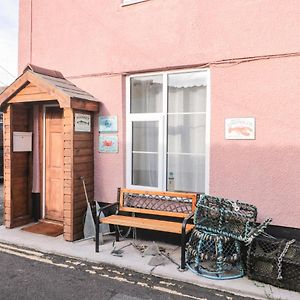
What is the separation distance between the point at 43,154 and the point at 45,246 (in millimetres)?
2129

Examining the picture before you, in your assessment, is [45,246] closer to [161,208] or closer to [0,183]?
[161,208]

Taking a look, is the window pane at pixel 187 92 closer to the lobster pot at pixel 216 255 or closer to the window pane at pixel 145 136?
the window pane at pixel 145 136

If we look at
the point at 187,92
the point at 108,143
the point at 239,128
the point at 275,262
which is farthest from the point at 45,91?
the point at 275,262

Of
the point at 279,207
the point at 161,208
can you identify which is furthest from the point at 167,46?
the point at 279,207

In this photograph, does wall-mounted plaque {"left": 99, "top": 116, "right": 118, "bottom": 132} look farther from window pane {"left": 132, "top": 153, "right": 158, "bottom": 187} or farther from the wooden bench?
the wooden bench

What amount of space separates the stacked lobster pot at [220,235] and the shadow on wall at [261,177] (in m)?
0.25

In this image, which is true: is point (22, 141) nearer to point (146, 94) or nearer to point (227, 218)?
point (146, 94)

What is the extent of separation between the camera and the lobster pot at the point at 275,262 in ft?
12.4

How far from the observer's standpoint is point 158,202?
542cm

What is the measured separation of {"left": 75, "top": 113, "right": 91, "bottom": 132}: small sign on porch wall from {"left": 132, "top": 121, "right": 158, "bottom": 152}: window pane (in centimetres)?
84

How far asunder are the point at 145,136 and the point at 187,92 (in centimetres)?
109

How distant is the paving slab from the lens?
379 centimetres

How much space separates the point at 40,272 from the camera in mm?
4328

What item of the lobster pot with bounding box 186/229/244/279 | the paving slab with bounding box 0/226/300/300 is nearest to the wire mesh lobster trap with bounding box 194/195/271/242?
the lobster pot with bounding box 186/229/244/279
